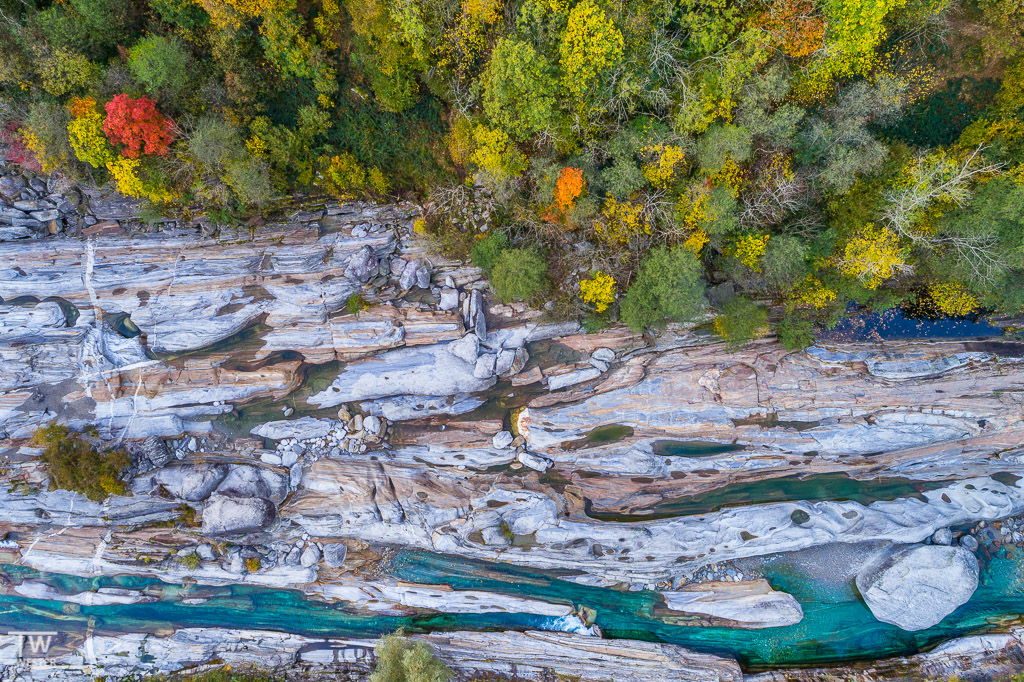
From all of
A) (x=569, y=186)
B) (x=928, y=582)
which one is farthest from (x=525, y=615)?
(x=569, y=186)

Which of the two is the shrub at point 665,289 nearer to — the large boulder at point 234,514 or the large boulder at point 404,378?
the large boulder at point 404,378

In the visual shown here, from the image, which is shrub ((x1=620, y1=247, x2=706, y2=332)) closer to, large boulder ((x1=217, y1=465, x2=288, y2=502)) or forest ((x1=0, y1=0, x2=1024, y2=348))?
forest ((x1=0, y1=0, x2=1024, y2=348))

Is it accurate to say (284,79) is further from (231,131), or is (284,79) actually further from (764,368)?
(764,368)

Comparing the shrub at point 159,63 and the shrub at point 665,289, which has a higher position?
the shrub at point 159,63

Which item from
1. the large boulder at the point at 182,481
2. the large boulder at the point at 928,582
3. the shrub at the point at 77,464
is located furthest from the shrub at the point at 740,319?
the shrub at the point at 77,464

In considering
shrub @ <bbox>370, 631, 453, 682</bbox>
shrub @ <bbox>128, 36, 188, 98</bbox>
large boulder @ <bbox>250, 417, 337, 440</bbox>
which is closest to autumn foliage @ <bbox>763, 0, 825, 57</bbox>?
shrub @ <bbox>128, 36, 188, 98</bbox>

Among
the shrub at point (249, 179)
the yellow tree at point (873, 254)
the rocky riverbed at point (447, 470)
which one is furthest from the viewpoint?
the rocky riverbed at point (447, 470)
